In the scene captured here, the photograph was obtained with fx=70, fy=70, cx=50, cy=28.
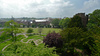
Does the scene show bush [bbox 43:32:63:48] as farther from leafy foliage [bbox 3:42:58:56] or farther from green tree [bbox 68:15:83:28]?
green tree [bbox 68:15:83:28]

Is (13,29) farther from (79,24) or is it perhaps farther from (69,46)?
(79,24)

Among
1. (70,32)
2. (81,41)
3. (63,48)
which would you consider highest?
(70,32)

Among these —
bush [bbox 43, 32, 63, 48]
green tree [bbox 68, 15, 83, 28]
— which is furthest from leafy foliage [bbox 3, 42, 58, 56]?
green tree [bbox 68, 15, 83, 28]

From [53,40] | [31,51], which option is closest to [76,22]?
[53,40]

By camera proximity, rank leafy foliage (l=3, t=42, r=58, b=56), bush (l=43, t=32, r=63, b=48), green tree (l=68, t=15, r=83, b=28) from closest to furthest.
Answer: leafy foliage (l=3, t=42, r=58, b=56), bush (l=43, t=32, r=63, b=48), green tree (l=68, t=15, r=83, b=28)

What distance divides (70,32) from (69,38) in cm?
92

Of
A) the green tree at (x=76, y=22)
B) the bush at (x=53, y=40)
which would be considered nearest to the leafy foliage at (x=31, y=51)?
the bush at (x=53, y=40)

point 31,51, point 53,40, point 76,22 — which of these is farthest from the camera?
point 76,22

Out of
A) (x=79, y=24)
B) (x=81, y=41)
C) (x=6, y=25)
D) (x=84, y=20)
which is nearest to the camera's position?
(x=81, y=41)

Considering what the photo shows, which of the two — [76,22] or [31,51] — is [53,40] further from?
[76,22]

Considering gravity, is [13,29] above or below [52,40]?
above

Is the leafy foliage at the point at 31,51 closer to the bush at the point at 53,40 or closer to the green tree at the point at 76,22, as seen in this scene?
the bush at the point at 53,40

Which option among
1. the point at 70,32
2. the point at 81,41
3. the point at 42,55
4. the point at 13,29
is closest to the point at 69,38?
the point at 70,32

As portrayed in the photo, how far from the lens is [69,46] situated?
1021 cm
